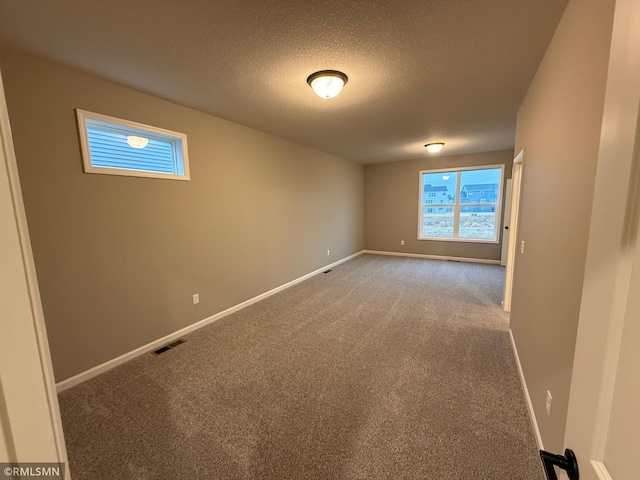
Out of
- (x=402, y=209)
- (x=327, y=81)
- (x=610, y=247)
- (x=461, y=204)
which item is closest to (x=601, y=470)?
(x=610, y=247)

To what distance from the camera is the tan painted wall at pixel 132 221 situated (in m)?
1.96

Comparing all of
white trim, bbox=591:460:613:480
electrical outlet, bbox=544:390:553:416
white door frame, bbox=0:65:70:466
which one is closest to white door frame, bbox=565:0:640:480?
white trim, bbox=591:460:613:480

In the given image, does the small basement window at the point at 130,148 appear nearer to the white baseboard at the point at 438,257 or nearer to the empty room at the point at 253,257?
the empty room at the point at 253,257

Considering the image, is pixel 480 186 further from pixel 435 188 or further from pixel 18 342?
pixel 18 342

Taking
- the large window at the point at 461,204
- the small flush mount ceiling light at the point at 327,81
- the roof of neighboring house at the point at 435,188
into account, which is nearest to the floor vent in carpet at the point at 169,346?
the small flush mount ceiling light at the point at 327,81

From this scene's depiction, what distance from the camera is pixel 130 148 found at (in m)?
2.52

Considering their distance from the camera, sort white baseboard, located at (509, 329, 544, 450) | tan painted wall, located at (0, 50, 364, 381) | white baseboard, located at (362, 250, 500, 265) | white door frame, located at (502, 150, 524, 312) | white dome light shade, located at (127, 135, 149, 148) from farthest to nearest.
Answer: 1. white baseboard, located at (362, 250, 500, 265)
2. white door frame, located at (502, 150, 524, 312)
3. white dome light shade, located at (127, 135, 149, 148)
4. tan painted wall, located at (0, 50, 364, 381)
5. white baseboard, located at (509, 329, 544, 450)

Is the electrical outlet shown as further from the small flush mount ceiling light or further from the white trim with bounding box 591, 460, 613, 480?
the small flush mount ceiling light

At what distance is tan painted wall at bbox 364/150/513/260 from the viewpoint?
6039mm

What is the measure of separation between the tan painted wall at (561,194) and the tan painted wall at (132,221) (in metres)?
3.18

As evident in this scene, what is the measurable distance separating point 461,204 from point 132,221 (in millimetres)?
6394

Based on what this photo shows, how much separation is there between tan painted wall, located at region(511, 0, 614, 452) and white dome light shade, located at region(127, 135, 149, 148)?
3.29m

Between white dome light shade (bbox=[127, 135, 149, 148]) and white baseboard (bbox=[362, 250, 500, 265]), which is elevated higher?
white dome light shade (bbox=[127, 135, 149, 148])

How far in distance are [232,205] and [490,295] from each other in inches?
159
